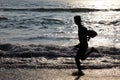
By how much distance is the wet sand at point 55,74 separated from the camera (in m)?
9.52

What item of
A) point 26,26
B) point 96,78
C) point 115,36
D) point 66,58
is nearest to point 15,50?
point 66,58

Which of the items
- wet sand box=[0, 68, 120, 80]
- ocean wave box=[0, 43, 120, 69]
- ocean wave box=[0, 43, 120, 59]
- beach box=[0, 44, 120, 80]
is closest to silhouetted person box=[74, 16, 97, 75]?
wet sand box=[0, 68, 120, 80]

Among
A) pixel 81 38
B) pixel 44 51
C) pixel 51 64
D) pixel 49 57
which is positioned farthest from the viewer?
pixel 44 51

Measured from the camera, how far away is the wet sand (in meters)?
9.52

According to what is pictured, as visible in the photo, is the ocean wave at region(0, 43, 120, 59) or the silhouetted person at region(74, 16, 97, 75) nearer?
the silhouetted person at region(74, 16, 97, 75)

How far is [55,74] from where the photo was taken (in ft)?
32.8

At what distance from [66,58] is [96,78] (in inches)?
126

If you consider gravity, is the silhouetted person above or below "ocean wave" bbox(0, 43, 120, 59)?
above

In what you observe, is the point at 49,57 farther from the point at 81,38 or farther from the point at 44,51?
the point at 81,38

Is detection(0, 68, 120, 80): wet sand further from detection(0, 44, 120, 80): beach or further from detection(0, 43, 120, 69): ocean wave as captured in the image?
detection(0, 43, 120, 69): ocean wave

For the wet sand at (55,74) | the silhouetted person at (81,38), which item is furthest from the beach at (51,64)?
the silhouetted person at (81,38)

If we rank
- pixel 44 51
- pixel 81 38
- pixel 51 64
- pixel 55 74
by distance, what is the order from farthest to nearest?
pixel 44 51, pixel 51 64, pixel 55 74, pixel 81 38

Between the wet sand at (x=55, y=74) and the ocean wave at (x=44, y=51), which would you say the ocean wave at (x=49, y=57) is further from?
the wet sand at (x=55, y=74)

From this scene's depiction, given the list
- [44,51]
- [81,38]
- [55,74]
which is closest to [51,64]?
[55,74]
